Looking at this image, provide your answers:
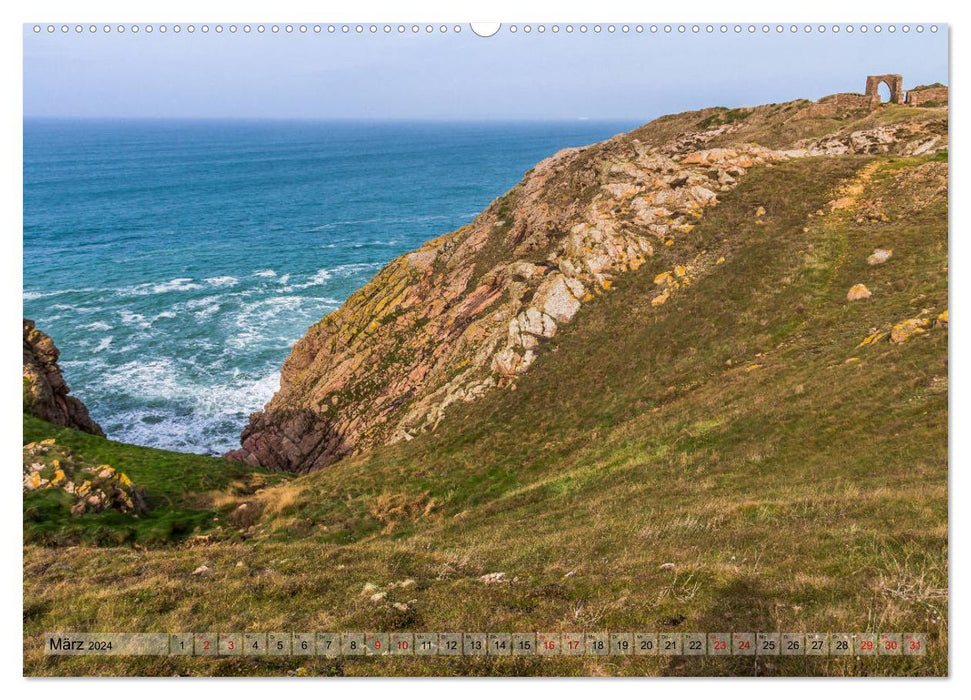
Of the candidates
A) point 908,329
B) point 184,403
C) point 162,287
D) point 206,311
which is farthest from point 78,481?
point 162,287

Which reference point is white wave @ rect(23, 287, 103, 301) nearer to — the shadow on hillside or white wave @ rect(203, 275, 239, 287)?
white wave @ rect(203, 275, 239, 287)

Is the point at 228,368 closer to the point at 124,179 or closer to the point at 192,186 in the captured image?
the point at 192,186

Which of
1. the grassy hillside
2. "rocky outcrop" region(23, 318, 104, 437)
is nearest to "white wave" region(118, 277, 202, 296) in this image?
"rocky outcrop" region(23, 318, 104, 437)

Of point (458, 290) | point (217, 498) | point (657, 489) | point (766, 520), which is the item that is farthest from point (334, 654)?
point (458, 290)

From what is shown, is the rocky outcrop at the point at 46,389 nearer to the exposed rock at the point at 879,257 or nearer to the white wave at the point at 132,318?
the white wave at the point at 132,318

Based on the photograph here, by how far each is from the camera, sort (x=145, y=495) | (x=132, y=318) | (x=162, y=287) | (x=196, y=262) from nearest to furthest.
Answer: (x=145, y=495)
(x=132, y=318)
(x=162, y=287)
(x=196, y=262)

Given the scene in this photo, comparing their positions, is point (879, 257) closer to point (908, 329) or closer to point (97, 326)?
point (908, 329)

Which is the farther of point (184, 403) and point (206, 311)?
point (206, 311)
